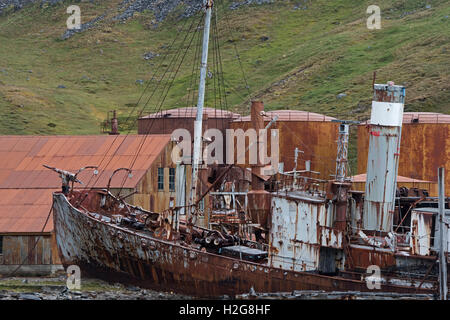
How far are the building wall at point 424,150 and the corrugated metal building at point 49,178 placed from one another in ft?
55.2

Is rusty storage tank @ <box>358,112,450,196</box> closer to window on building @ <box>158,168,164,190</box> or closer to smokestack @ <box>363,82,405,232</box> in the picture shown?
window on building @ <box>158,168,164,190</box>

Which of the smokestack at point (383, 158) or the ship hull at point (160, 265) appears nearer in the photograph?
the ship hull at point (160, 265)

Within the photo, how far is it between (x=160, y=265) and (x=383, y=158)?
33.2 feet

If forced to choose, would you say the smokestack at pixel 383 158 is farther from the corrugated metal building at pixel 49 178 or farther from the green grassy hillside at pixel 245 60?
the green grassy hillside at pixel 245 60

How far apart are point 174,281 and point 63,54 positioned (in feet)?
323

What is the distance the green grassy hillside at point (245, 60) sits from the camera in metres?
85.7

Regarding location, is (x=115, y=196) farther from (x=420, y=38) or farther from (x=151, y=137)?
(x=420, y=38)

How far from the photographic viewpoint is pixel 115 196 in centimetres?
4203

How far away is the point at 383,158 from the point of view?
3475cm
